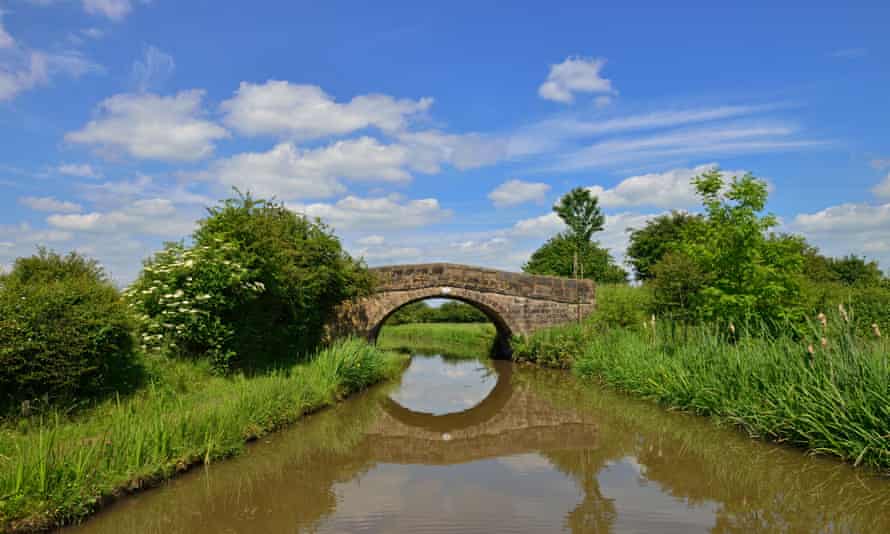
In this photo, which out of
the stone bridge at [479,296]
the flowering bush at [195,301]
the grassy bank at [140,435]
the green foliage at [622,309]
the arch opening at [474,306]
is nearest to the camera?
the grassy bank at [140,435]

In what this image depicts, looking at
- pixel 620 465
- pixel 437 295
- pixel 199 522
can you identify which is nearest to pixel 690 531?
pixel 620 465

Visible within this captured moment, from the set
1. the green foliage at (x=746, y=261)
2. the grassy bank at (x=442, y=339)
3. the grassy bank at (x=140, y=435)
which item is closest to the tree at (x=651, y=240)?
the grassy bank at (x=442, y=339)

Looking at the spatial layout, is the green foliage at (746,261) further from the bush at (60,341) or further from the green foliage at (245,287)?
the bush at (60,341)

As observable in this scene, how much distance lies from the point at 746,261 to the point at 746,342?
2884 mm

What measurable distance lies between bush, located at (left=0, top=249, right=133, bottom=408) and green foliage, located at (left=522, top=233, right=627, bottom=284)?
2151cm

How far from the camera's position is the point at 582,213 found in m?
29.2

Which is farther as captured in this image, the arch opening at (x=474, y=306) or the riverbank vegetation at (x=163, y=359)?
the arch opening at (x=474, y=306)

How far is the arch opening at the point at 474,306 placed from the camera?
1594 centimetres

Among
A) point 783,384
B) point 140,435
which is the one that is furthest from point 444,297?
point 140,435

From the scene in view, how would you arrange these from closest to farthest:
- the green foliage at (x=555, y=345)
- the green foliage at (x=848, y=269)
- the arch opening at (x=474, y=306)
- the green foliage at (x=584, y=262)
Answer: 1. the arch opening at (x=474, y=306)
2. the green foliage at (x=555, y=345)
3. the green foliage at (x=848, y=269)
4. the green foliage at (x=584, y=262)

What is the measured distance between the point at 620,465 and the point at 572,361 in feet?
28.7

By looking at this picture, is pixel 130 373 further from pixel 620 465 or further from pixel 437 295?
pixel 437 295

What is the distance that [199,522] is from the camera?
4996 mm

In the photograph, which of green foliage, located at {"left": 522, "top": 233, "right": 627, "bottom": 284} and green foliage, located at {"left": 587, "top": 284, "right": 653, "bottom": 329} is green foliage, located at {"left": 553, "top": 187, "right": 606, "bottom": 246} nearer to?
green foliage, located at {"left": 522, "top": 233, "right": 627, "bottom": 284}
